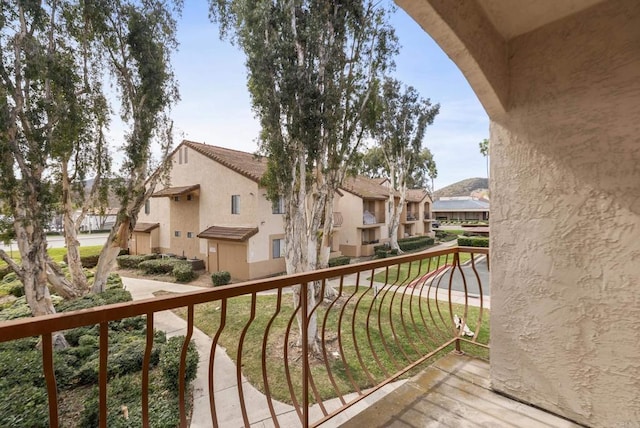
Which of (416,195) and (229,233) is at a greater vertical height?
(416,195)

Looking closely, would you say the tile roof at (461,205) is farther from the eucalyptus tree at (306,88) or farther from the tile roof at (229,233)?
the eucalyptus tree at (306,88)

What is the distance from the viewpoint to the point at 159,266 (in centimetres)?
1456

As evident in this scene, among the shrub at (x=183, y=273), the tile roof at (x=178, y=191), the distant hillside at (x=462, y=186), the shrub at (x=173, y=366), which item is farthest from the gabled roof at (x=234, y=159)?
the distant hillside at (x=462, y=186)

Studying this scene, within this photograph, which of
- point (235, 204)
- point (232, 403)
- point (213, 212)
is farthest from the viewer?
point (213, 212)

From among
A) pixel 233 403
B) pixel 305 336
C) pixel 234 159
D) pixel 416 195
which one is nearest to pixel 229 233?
pixel 234 159

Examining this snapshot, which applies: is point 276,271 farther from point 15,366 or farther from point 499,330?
point 499,330

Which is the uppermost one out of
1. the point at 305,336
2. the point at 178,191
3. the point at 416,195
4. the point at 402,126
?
the point at 402,126

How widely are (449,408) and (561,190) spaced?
5.66 feet

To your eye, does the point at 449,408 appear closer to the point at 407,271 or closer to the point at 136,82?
the point at 136,82

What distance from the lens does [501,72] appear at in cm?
212

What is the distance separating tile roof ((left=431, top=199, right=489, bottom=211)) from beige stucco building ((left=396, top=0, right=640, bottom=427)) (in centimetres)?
4659

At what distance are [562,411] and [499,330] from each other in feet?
1.94

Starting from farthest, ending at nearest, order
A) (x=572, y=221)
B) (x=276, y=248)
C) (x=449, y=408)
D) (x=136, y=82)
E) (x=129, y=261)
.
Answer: (x=129, y=261) < (x=276, y=248) < (x=136, y=82) < (x=449, y=408) < (x=572, y=221)

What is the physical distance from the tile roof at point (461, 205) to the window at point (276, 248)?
38762mm
